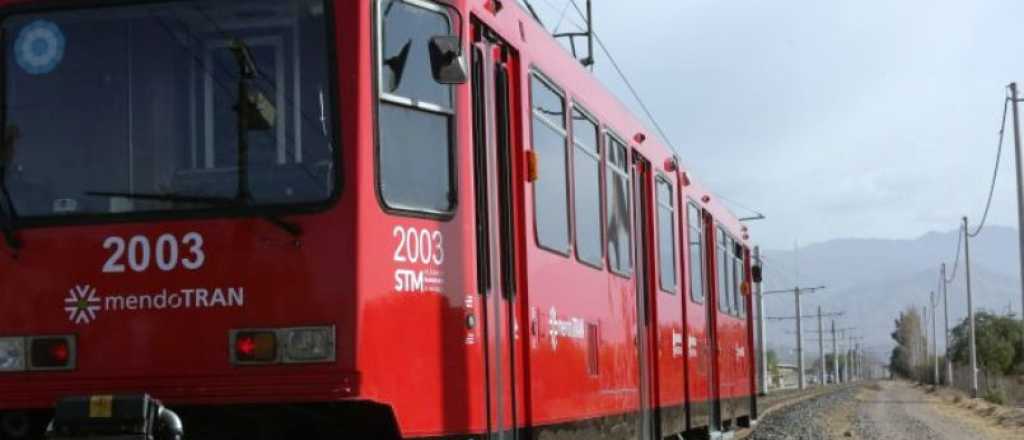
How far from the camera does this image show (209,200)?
656cm

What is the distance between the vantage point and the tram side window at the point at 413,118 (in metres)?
6.65

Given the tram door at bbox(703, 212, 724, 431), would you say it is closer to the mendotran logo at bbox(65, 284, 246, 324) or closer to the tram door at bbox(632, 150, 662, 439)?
the tram door at bbox(632, 150, 662, 439)

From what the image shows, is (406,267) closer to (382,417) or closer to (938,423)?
(382,417)

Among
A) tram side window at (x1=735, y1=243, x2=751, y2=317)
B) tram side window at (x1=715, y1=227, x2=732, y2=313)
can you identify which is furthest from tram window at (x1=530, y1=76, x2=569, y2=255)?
tram side window at (x1=735, y1=243, x2=751, y2=317)

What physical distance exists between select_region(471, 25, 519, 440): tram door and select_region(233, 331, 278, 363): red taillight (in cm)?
113

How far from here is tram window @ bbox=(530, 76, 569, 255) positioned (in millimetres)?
8258

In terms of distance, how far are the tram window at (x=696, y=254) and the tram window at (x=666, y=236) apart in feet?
3.26

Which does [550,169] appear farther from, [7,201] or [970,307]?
[970,307]

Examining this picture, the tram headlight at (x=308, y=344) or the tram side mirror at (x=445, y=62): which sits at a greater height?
the tram side mirror at (x=445, y=62)

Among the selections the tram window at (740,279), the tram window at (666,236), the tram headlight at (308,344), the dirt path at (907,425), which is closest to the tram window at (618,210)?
the tram window at (666,236)

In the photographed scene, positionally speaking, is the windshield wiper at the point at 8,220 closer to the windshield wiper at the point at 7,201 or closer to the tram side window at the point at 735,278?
the windshield wiper at the point at 7,201

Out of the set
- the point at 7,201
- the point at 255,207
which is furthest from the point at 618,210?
the point at 7,201

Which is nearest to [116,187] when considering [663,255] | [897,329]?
[663,255]

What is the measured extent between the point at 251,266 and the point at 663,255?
6.57 m
